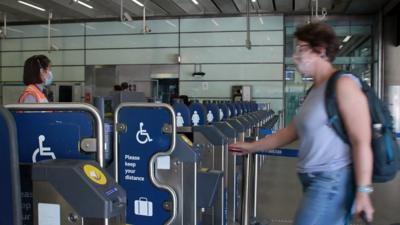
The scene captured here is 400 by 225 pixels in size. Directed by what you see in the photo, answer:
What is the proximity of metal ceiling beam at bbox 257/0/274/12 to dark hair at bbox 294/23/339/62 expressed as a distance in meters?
11.7

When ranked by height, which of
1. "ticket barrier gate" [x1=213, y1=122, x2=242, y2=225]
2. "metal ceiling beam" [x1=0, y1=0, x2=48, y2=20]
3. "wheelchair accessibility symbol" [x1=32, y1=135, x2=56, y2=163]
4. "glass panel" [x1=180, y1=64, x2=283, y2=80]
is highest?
"metal ceiling beam" [x1=0, y1=0, x2=48, y2=20]

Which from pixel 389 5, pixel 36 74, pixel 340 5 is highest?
pixel 340 5

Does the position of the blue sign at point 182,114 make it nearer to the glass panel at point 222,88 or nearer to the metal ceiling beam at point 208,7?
the metal ceiling beam at point 208,7

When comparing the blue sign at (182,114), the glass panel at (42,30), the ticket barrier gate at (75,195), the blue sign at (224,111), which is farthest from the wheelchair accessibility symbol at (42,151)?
the glass panel at (42,30)

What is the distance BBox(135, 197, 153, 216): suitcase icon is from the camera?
3125 millimetres

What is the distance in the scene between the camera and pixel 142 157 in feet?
9.93

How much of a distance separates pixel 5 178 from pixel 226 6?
13238mm

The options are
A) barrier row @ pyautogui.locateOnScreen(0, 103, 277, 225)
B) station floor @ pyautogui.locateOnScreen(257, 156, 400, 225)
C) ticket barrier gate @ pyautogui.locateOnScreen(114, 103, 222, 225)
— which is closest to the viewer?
barrier row @ pyautogui.locateOnScreen(0, 103, 277, 225)

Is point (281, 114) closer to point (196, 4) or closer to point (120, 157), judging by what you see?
point (196, 4)

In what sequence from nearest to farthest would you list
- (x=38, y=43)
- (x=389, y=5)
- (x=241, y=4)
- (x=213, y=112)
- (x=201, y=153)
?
(x=201, y=153) < (x=213, y=112) < (x=389, y=5) < (x=241, y=4) < (x=38, y=43)

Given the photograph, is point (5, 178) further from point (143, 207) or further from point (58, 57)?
point (58, 57)

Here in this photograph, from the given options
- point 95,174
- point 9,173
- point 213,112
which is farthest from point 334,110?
point 213,112

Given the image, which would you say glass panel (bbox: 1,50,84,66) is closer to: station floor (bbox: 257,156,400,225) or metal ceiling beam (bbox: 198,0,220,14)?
metal ceiling beam (bbox: 198,0,220,14)

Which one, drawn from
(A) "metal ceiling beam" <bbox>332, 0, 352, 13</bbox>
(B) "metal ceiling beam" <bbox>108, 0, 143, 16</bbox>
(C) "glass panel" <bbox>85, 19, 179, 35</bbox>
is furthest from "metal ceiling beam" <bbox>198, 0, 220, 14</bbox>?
(A) "metal ceiling beam" <bbox>332, 0, 352, 13</bbox>
